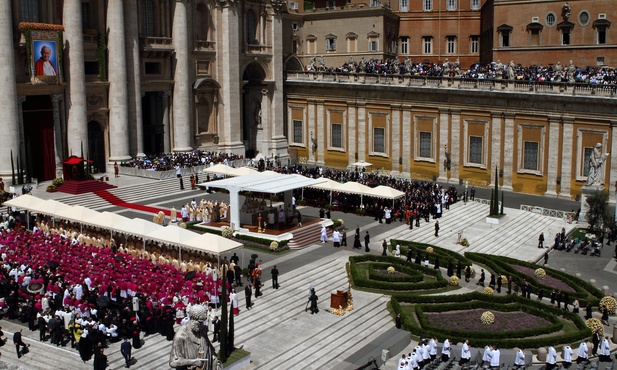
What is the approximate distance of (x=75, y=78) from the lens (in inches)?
2152

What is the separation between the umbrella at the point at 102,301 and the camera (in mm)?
A: 28016

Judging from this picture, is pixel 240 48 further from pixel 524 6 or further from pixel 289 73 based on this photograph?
pixel 524 6

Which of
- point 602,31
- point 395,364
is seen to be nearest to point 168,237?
point 395,364

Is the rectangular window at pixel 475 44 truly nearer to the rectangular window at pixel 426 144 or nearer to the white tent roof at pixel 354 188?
the rectangular window at pixel 426 144

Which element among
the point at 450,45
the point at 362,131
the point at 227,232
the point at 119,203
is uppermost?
the point at 450,45

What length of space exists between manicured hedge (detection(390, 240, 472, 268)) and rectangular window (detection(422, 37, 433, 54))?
134 feet

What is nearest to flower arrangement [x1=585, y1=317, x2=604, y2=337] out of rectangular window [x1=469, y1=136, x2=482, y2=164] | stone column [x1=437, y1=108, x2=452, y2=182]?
rectangular window [x1=469, y1=136, x2=482, y2=164]

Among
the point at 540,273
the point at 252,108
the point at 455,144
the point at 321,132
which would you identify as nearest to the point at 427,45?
the point at 321,132

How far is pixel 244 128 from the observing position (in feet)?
237

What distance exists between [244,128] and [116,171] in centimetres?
1847

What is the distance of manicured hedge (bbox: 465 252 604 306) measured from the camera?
111 ft

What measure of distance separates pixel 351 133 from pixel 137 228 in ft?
110

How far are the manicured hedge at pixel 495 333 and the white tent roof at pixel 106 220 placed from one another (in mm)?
15181

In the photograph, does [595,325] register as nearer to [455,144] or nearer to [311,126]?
[455,144]
